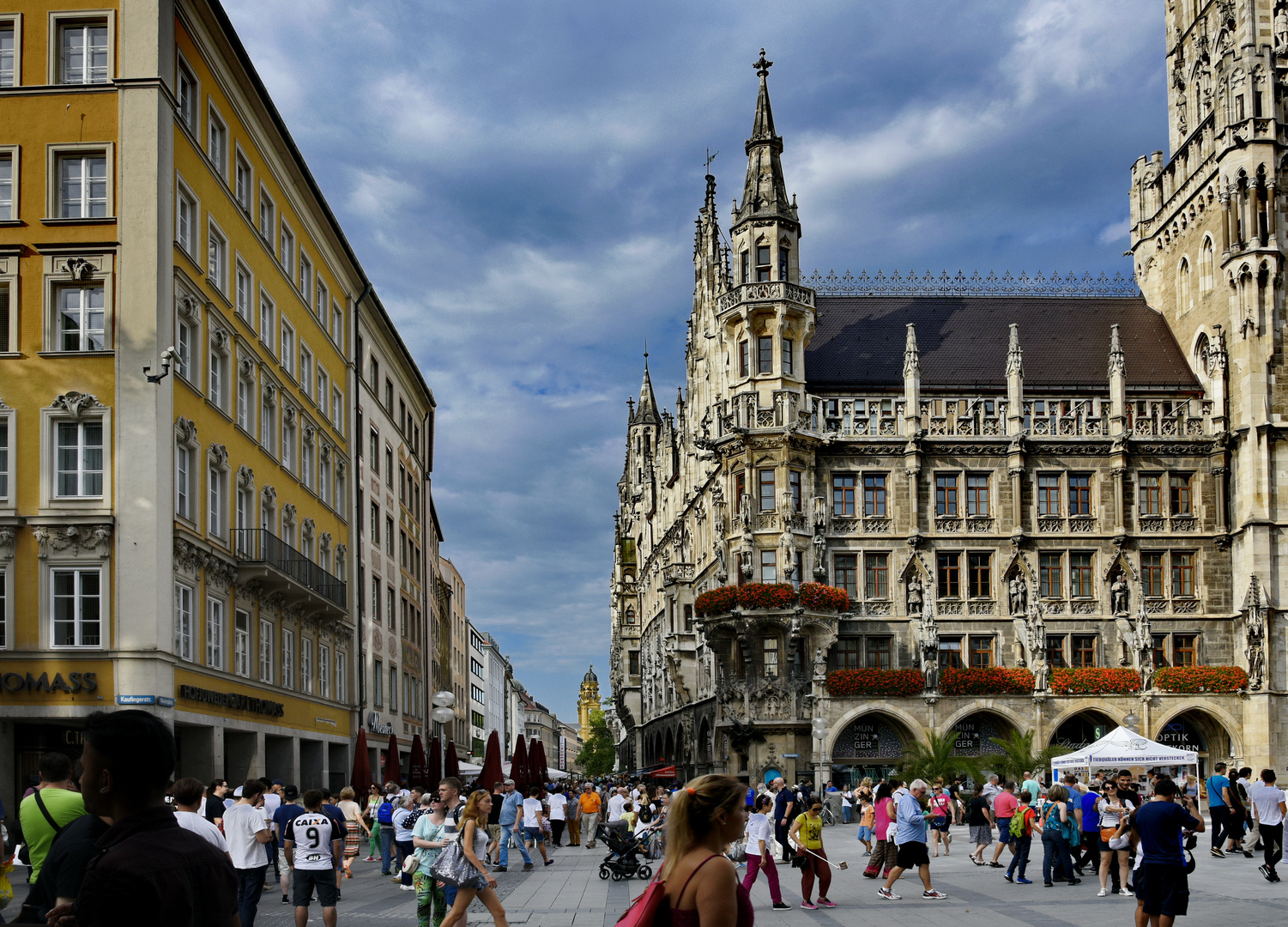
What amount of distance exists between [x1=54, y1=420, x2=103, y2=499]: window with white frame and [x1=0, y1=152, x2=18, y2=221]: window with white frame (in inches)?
172

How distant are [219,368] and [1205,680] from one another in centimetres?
3761

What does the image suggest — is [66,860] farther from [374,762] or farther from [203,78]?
[374,762]

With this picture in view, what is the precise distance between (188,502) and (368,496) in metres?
21.2

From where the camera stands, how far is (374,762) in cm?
5050

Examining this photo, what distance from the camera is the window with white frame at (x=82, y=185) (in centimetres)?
2747

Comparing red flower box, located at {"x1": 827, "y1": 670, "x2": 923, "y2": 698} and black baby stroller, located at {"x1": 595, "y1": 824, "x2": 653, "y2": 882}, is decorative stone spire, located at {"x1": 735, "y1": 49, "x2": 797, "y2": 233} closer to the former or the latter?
red flower box, located at {"x1": 827, "y1": 670, "x2": 923, "y2": 698}

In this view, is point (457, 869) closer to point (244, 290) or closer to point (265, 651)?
point (265, 651)

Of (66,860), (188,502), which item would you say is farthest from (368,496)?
(66,860)

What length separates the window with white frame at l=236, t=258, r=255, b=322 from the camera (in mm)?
33906

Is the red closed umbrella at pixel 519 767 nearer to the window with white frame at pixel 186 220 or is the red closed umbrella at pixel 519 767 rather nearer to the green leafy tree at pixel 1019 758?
the green leafy tree at pixel 1019 758

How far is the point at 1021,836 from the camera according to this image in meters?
22.4

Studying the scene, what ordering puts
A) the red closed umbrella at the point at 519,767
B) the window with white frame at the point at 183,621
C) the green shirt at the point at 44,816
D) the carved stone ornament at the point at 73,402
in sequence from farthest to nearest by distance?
the red closed umbrella at the point at 519,767 → the window with white frame at the point at 183,621 → the carved stone ornament at the point at 73,402 → the green shirt at the point at 44,816

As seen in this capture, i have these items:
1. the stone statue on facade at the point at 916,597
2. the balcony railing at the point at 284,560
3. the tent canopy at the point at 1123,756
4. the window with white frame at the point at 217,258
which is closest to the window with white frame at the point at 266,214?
the window with white frame at the point at 217,258

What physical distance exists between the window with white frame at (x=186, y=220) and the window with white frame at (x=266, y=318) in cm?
588
